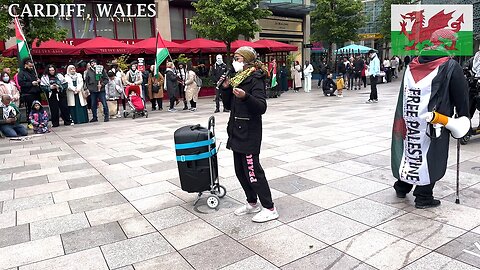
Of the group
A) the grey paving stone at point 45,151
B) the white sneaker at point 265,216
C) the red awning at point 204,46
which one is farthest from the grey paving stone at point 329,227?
the red awning at point 204,46

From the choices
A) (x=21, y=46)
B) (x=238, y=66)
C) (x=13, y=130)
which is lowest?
(x=13, y=130)

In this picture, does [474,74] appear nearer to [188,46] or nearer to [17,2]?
[17,2]

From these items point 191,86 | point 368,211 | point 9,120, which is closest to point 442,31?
point 368,211

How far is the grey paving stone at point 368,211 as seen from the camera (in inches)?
163

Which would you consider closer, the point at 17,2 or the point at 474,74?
the point at 474,74

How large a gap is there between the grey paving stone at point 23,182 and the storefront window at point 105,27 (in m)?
16.3

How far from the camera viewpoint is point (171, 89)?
1487 cm

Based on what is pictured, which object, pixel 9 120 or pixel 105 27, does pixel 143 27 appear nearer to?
pixel 105 27

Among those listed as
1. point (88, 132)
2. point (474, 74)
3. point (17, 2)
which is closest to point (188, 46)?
point (17, 2)

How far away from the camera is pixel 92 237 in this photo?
13.2 ft

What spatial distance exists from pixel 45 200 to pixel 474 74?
7.72 metres

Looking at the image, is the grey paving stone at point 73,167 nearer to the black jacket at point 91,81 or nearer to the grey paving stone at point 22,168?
the grey paving stone at point 22,168

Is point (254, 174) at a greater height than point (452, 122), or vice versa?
point (452, 122)

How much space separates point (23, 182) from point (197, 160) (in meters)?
3.30
